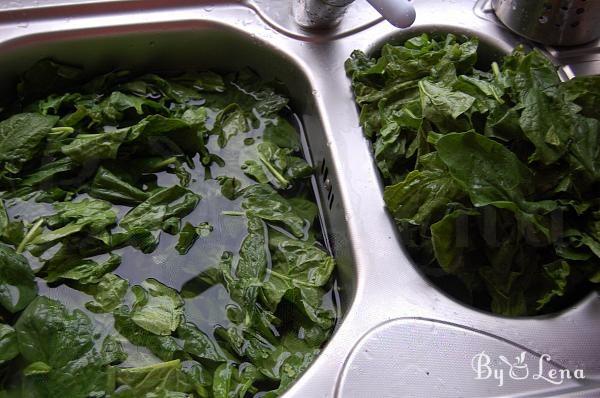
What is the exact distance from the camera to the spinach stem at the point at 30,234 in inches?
35.4

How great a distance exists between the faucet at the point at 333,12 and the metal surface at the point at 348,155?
28mm

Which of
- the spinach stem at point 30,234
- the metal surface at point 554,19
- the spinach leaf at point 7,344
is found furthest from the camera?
the metal surface at point 554,19

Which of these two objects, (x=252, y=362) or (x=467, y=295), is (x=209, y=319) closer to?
(x=252, y=362)

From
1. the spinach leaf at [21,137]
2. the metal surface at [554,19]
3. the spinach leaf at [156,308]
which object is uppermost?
the metal surface at [554,19]

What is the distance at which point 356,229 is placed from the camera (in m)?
0.91

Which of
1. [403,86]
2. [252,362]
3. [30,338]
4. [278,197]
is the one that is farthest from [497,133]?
[30,338]

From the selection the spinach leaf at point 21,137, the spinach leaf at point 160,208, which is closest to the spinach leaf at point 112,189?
the spinach leaf at point 160,208

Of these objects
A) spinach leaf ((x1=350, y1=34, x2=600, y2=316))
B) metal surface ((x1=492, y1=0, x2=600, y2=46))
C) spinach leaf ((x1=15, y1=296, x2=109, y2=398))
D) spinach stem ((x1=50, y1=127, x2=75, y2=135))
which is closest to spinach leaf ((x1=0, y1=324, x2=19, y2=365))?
spinach leaf ((x1=15, y1=296, x2=109, y2=398))

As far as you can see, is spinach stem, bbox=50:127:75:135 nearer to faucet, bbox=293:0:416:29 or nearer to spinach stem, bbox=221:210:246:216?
spinach stem, bbox=221:210:246:216

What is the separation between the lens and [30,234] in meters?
0.91

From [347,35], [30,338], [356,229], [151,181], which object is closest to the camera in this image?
[30,338]

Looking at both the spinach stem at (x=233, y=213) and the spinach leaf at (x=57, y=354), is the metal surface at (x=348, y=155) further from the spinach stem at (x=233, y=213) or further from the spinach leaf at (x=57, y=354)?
the spinach leaf at (x=57, y=354)

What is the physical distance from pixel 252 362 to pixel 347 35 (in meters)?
0.68

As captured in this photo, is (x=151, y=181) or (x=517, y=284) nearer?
(x=517, y=284)
